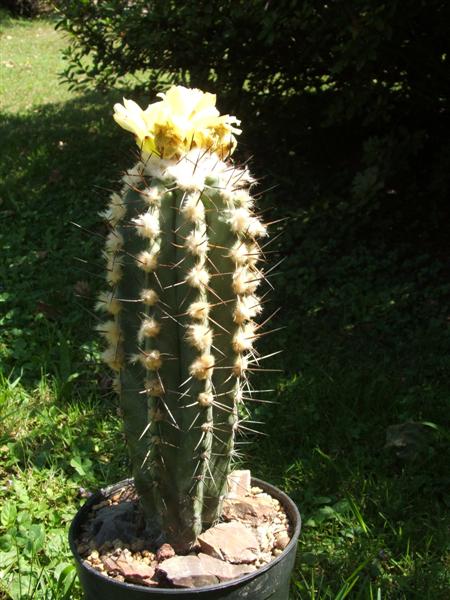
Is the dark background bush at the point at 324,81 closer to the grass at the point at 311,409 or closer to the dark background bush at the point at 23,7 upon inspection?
the grass at the point at 311,409

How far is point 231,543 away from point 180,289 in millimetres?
671

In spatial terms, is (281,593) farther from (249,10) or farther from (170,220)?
(249,10)

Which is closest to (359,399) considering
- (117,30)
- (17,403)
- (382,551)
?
(382,551)

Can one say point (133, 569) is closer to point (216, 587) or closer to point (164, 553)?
point (164, 553)

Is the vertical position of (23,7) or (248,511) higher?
(248,511)

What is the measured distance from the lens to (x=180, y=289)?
1762 millimetres

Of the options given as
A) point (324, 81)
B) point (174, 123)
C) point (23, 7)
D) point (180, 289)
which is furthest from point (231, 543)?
point (23, 7)

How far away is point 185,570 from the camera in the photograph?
182 centimetres

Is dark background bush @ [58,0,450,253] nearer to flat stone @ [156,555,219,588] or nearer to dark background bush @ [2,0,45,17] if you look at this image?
flat stone @ [156,555,219,588]

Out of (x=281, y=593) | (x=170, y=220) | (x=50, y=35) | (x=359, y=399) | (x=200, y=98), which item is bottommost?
(x=50, y=35)

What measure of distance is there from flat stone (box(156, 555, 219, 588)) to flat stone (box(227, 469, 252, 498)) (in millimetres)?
314

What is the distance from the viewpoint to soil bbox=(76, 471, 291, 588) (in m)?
1.82

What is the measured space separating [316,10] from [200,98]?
9.12 ft

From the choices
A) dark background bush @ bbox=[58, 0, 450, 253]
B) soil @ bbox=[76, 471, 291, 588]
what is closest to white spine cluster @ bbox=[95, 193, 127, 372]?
soil @ bbox=[76, 471, 291, 588]
